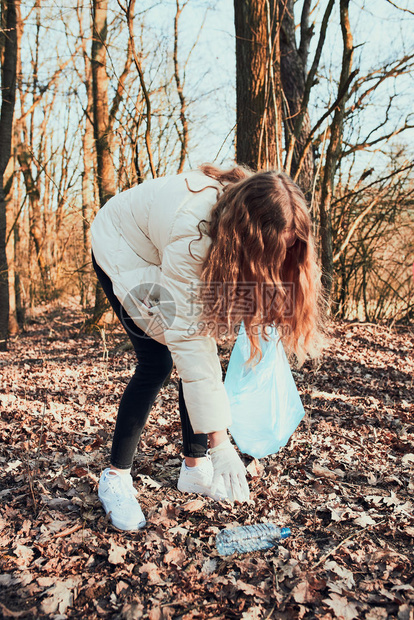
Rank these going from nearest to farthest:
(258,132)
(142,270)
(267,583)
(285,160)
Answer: (267,583) → (142,270) → (258,132) → (285,160)

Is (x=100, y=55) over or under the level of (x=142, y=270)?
over

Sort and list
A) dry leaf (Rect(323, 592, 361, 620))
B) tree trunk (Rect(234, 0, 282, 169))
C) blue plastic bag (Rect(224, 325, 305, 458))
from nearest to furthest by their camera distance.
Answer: dry leaf (Rect(323, 592, 361, 620))
blue plastic bag (Rect(224, 325, 305, 458))
tree trunk (Rect(234, 0, 282, 169))

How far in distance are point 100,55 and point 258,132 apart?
4.17m

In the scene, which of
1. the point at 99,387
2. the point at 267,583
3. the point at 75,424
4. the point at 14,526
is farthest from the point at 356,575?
the point at 99,387

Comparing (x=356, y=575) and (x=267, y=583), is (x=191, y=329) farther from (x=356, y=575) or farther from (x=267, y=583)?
(x=356, y=575)

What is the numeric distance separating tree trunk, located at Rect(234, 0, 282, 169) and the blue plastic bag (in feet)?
7.09

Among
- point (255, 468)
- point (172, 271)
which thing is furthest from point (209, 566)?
point (172, 271)

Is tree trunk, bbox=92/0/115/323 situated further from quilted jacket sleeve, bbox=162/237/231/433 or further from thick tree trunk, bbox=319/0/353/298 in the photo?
quilted jacket sleeve, bbox=162/237/231/433

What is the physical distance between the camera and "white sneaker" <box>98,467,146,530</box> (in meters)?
2.03

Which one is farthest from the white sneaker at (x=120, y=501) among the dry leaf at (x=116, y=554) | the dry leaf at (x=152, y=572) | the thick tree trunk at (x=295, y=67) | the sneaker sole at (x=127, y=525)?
the thick tree trunk at (x=295, y=67)

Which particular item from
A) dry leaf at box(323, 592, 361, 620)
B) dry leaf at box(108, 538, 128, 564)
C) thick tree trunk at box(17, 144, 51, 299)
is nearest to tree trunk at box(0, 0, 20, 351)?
thick tree trunk at box(17, 144, 51, 299)

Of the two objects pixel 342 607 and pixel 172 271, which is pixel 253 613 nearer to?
pixel 342 607

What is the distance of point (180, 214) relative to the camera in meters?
1.76

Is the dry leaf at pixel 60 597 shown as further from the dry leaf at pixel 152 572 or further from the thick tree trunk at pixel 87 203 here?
the thick tree trunk at pixel 87 203
